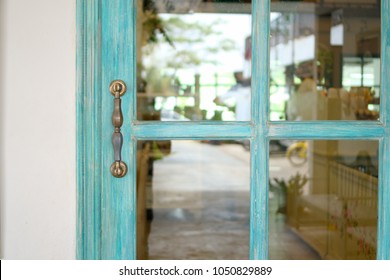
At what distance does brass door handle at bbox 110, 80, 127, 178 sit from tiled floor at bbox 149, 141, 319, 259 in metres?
1.15

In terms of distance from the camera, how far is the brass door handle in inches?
74.8

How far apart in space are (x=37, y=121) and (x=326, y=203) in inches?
130

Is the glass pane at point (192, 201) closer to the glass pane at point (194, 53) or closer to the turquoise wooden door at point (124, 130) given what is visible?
the glass pane at point (194, 53)

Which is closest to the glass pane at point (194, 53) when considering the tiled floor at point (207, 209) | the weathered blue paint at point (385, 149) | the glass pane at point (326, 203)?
the tiled floor at point (207, 209)

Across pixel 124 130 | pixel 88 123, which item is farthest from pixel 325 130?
Answer: pixel 88 123

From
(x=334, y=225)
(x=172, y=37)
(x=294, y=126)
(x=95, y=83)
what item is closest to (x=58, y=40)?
(x=95, y=83)

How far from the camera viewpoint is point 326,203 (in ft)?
15.8

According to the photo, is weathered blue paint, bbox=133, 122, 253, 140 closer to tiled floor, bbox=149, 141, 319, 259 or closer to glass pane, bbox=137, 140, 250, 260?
tiled floor, bbox=149, 141, 319, 259

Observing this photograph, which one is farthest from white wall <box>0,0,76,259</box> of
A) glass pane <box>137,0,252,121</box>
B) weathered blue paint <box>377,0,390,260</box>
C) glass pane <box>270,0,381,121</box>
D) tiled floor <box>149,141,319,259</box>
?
glass pane <box>137,0,252,121</box>

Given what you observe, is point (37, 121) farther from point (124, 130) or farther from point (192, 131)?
point (192, 131)

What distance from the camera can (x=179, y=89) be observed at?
7742mm

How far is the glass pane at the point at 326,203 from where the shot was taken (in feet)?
11.6

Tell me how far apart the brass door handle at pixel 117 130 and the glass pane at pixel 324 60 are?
3340 mm

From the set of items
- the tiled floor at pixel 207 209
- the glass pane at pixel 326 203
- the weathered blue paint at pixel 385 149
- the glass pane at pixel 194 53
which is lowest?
the tiled floor at pixel 207 209
